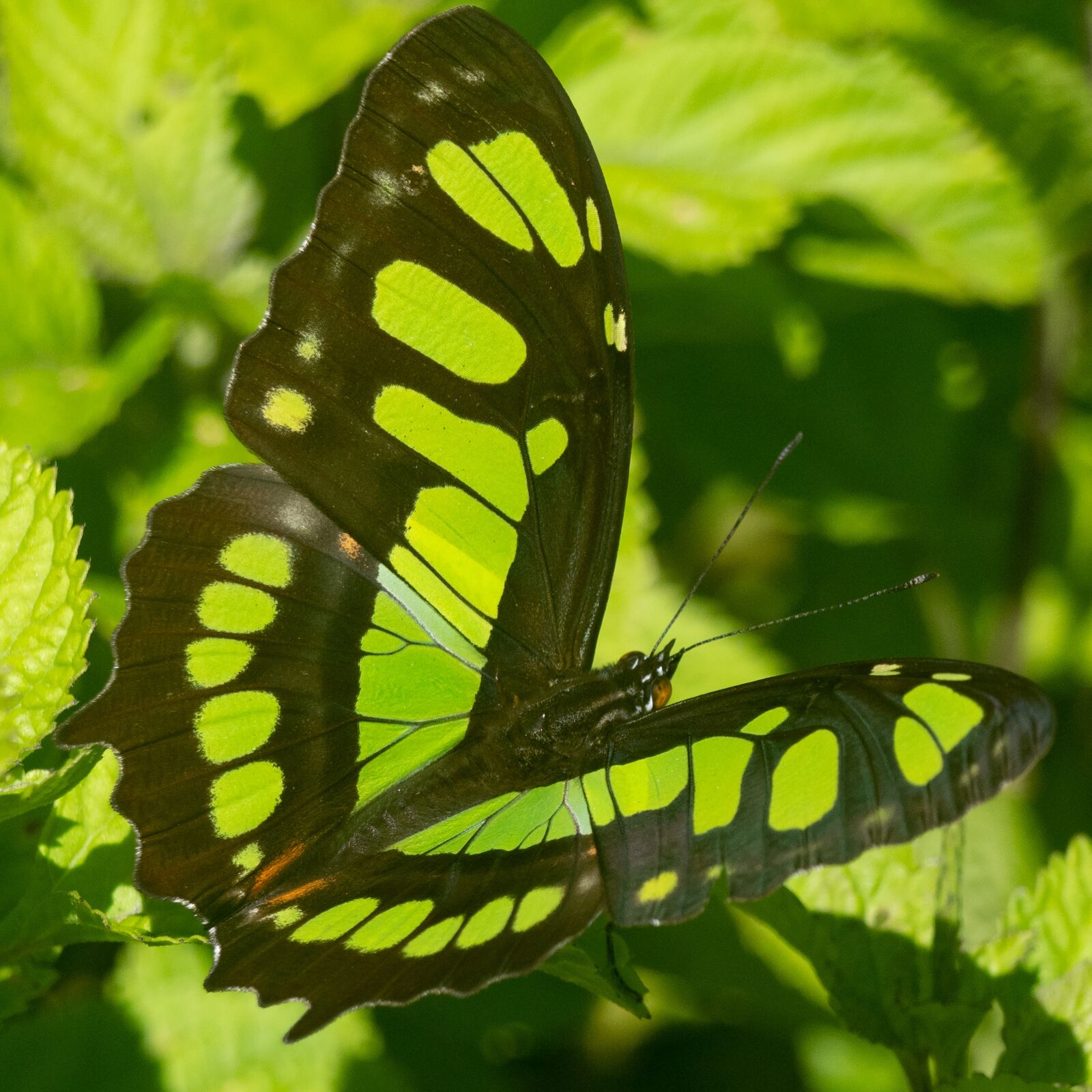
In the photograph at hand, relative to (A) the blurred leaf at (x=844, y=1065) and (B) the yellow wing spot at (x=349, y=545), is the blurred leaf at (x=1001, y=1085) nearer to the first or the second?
(B) the yellow wing spot at (x=349, y=545)

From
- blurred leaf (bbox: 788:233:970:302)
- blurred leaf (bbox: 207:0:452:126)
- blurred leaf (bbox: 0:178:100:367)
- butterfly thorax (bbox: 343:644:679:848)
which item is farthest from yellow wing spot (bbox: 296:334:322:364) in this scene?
blurred leaf (bbox: 788:233:970:302)

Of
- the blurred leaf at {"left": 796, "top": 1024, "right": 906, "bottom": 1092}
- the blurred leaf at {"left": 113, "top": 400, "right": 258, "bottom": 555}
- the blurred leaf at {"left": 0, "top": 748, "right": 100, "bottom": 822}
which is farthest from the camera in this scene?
the blurred leaf at {"left": 796, "top": 1024, "right": 906, "bottom": 1092}

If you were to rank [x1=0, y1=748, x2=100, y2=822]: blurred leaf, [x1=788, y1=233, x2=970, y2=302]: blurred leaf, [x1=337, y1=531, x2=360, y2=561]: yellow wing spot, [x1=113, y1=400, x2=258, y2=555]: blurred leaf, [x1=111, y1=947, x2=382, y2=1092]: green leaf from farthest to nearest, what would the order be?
[x1=788, y1=233, x2=970, y2=302]: blurred leaf → [x1=113, y1=400, x2=258, y2=555]: blurred leaf → [x1=111, y1=947, x2=382, y2=1092]: green leaf → [x1=337, y1=531, x2=360, y2=561]: yellow wing spot → [x1=0, y1=748, x2=100, y2=822]: blurred leaf

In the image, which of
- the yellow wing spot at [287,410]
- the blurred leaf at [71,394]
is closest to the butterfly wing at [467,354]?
the yellow wing spot at [287,410]

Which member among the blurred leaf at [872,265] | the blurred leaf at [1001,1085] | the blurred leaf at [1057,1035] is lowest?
the blurred leaf at [1057,1035]

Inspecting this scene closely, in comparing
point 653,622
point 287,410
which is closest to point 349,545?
point 287,410

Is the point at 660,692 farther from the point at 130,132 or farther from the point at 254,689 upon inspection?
the point at 130,132

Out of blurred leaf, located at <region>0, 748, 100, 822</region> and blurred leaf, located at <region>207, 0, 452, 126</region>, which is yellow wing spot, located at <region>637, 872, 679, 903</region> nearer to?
blurred leaf, located at <region>0, 748, 100, 822</region>
